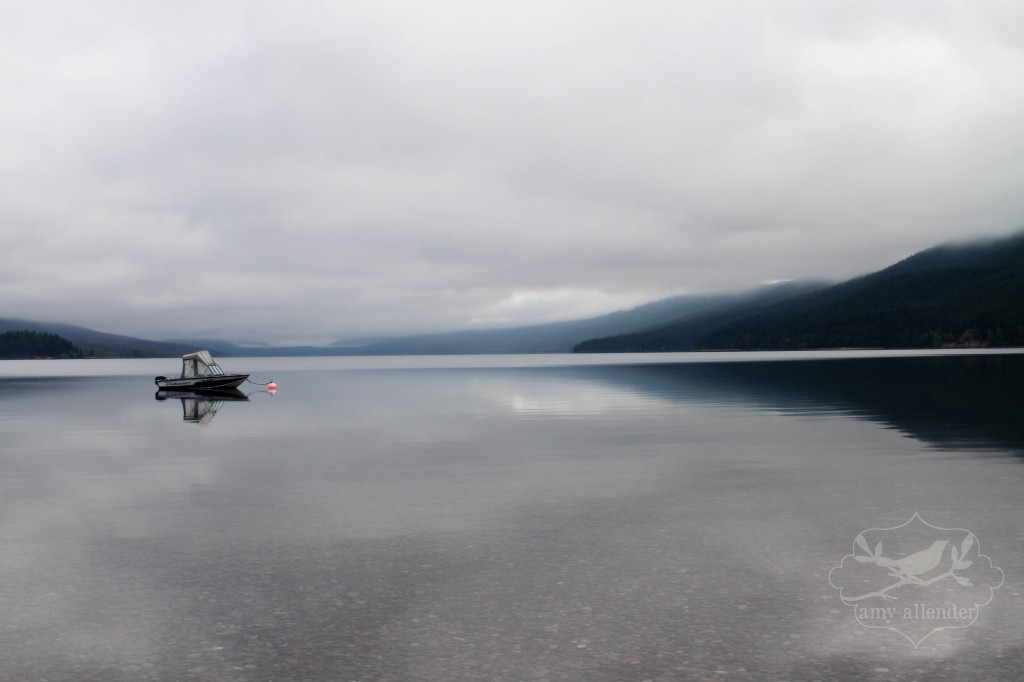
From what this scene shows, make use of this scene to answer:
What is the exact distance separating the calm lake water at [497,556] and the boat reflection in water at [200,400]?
2018 centimetres

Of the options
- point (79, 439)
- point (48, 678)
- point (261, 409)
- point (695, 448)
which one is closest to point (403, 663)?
point (48, 678)

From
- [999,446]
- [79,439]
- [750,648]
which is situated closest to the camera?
[750,648]

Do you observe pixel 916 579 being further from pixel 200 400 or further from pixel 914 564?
pixel 200 400

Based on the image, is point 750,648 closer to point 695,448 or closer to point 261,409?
point 695,448

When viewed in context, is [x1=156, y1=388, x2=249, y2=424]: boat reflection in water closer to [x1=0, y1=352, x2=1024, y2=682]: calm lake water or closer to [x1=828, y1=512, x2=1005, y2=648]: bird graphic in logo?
[x1=0, y1=352, x2=1024, y2=682]: calm lake water

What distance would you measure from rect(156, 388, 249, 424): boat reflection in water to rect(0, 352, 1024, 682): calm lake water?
20178 millimetres

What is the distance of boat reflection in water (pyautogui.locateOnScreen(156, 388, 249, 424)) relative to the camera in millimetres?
59156

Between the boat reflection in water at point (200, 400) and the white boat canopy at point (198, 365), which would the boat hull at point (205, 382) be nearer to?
the boat reflection in water at point (200, 400)

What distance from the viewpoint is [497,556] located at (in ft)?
53.4

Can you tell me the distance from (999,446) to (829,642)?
84.1 ft

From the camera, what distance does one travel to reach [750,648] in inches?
440

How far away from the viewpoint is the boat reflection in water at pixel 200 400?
59.2 metres

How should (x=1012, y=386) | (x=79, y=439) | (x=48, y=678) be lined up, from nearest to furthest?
(x=48, y=678) < (x=79, y=439) < (x=1012, y=386)

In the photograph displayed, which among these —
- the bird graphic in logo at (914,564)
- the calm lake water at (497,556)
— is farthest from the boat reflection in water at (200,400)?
the bird graphic in logo at (914,564)
